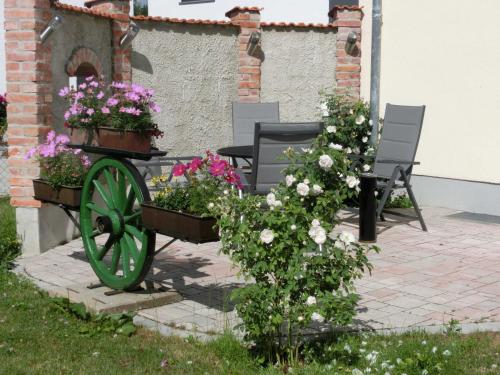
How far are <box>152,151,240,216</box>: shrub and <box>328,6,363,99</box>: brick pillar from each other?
210 inches

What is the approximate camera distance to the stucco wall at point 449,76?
8477mm

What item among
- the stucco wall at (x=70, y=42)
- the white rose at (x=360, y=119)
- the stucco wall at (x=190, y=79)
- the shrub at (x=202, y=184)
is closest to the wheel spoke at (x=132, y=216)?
the shrub at (x=202, y=184)

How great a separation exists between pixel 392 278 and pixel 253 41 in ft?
14.8

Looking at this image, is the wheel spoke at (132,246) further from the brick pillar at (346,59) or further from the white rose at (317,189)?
the brick pillar at (346,59)

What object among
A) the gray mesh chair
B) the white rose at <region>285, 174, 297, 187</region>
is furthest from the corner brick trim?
the white rose at <region>285, 174, 297, 187</region>

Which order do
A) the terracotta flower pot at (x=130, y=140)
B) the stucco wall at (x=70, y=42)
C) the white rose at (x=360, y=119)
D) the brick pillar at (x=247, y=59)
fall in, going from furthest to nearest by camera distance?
the brick pillar at (x=247, y=59) → the white rose at (x=360, y=119) → the stucco wall at (x=70, y=42) → the terracotta flower pot at (x=130, y=140)

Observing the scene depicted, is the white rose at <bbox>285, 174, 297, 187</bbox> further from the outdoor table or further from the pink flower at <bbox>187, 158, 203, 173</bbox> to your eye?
the outdoor table

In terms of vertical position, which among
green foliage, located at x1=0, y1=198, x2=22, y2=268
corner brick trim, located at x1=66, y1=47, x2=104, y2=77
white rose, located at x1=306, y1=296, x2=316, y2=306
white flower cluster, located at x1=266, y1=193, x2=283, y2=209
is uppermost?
corner brick trim, located at x1=66, y1=47, x2=104, y2=77

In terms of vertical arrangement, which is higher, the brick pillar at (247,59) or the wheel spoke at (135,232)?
the brick pillar at (247,59)

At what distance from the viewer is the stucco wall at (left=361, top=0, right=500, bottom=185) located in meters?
8.48

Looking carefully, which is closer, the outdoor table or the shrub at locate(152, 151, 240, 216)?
the shrub at locate(152, 151, 240, 216)

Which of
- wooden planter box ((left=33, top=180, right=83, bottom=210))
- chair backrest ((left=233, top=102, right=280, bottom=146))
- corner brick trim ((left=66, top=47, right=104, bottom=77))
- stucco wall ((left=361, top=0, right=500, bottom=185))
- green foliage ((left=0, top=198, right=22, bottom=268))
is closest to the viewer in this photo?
wooden planter box ((left=33, top=180, right=83, bottom=210))

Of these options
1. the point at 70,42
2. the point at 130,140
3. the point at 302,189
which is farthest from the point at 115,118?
the point at 302,189

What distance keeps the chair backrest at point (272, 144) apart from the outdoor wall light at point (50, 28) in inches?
73.7
